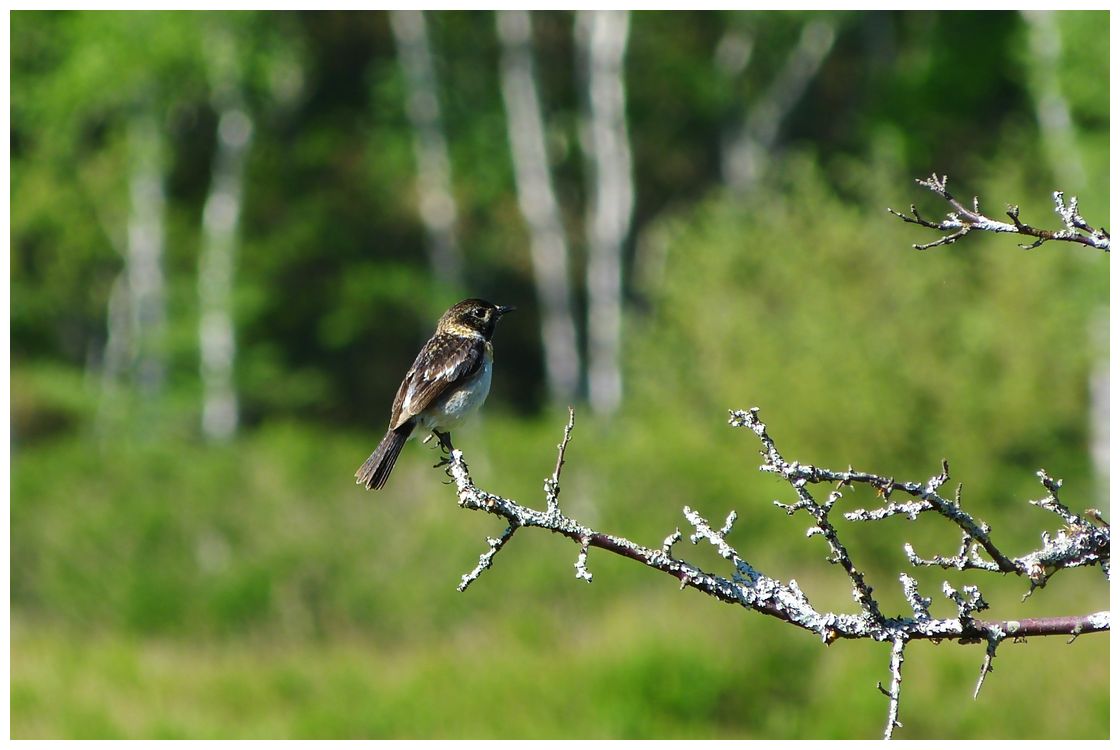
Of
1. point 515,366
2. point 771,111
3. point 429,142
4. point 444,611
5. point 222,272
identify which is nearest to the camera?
point 444,611

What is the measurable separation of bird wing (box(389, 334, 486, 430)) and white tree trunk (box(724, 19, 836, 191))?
1149 inches

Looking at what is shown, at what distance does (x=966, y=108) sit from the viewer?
34.2 meters

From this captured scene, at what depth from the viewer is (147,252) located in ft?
106

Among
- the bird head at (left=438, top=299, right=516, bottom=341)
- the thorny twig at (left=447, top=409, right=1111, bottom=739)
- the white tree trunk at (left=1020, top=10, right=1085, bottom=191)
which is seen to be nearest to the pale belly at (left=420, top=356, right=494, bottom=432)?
the bird head at (left=438, top=299, right=516, bottom=341)

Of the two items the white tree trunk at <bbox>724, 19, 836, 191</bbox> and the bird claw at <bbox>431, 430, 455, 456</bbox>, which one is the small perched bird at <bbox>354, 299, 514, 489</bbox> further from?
the white tree trunk at <bbox>724, 19, 836, 191</bbox>

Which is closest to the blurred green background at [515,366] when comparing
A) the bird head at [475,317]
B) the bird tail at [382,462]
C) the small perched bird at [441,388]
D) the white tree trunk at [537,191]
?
the white tree trunk at [537,191]

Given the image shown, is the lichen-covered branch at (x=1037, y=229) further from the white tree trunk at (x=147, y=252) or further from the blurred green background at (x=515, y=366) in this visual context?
the white tree trunk at (x=147, y=252)

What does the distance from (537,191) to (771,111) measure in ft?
20.5

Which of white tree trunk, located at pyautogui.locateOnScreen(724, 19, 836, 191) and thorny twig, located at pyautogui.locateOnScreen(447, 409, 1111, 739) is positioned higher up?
white tree trunk, located at pyautogui.locateOnScreen(724, 19, 836, 191)

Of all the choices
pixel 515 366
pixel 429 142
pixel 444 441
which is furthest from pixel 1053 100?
pixel 444 441

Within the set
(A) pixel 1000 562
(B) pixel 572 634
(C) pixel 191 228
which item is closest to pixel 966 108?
(C) pixel 191 228

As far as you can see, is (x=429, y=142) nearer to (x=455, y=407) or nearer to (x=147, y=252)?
(x=147, y=252)

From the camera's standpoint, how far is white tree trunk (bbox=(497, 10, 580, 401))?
31.7 meters

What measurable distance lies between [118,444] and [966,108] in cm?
1828
